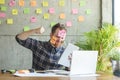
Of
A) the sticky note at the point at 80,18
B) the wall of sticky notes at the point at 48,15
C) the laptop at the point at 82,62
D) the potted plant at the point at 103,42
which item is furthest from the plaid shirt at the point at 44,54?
the sticky note at the point at 80,18

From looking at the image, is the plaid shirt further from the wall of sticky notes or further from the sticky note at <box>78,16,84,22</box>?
the sticky note at <box>78,16,84,22</box>

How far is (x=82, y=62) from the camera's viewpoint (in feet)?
7.70

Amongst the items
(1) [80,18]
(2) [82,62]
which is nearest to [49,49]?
(2) [82,62]

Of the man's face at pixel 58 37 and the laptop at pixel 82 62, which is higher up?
the man's face at pixel 58 37

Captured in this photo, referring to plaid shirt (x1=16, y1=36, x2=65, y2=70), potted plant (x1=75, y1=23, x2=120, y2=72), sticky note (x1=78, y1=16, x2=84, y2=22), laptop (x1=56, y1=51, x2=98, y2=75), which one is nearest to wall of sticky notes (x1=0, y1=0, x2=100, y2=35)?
sticky note (x1=78, y1=16, x2=84, y2=22)

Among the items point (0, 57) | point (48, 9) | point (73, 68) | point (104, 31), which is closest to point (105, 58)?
point (104, 31)

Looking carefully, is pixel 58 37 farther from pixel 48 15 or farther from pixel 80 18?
pixel 80 18

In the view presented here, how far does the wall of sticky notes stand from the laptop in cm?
218

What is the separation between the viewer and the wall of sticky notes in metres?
4.39

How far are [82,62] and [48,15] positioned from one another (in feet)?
7.48

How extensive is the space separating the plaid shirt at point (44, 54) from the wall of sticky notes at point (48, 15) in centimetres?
137

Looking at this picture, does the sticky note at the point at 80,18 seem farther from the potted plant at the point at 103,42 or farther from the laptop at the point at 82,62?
the laptop at the point at 82,62

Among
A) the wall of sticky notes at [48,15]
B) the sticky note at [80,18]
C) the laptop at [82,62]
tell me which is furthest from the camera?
the sticky note at [80,18]

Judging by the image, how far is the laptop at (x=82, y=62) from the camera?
7.56 feet
